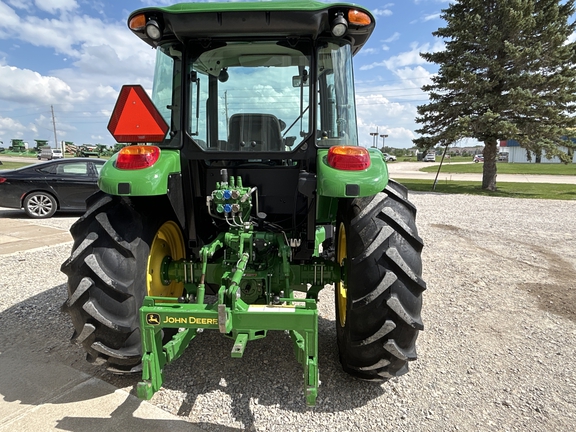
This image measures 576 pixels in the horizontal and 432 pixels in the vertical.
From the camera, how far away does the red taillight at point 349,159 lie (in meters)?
2.42

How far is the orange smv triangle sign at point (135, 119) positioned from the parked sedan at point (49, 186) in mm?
7721

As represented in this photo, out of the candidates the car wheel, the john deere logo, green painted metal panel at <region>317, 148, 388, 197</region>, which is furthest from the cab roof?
the car wheel

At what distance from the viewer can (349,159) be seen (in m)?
2.43

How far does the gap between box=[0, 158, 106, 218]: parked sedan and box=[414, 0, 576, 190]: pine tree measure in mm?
14153

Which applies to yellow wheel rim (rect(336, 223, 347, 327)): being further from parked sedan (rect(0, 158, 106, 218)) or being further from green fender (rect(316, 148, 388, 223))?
parked sedan (rect(0, 158, 106, 218))

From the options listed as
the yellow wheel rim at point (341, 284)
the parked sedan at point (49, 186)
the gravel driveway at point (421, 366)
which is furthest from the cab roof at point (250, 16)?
the parked sedan at point (49, 186)

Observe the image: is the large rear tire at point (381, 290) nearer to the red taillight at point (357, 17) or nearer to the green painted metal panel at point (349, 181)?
the green painted metal panel at point (349, 181)

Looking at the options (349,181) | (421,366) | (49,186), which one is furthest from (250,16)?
(49,186)

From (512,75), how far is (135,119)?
57.7 feet

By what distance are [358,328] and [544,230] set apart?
8036 millimetres

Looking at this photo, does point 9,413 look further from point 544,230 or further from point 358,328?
point 544,230

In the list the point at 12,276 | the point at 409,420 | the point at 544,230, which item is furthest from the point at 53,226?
the point at 544,230

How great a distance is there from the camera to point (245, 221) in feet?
9.41

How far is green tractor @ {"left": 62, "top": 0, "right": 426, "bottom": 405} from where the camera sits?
92.2 inches
